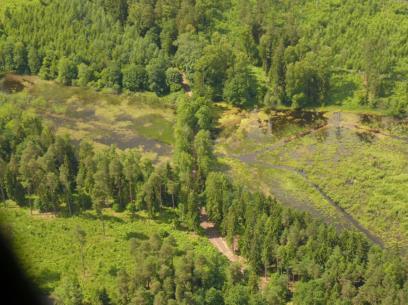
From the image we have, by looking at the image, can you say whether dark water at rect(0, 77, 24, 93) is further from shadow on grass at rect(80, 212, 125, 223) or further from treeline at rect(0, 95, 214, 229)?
shadow on grass at rect(80, 212, 125, 223)

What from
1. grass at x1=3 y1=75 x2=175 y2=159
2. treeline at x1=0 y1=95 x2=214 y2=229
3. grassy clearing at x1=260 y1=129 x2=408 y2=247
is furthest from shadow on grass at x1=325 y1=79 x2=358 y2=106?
treeline at x1=0 y1=95 x2=214 y2=229

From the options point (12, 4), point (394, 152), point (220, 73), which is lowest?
point (394, 152)

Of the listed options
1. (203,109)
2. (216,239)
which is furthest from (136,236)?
(203,109)

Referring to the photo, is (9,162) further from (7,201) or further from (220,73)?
(220,73)

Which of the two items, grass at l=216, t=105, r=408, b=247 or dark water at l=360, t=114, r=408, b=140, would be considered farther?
dark water at l=360, t=114, r=408, b=140

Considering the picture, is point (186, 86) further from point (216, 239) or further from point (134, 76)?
point (216, 239)

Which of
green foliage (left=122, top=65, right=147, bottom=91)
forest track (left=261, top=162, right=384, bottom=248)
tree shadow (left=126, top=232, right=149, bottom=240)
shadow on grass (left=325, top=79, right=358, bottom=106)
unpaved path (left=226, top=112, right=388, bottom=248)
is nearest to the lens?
tree shadow (left=126, top=232, right=149, bottom=240)

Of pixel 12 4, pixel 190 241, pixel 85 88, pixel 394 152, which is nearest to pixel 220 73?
pixel 85 88
